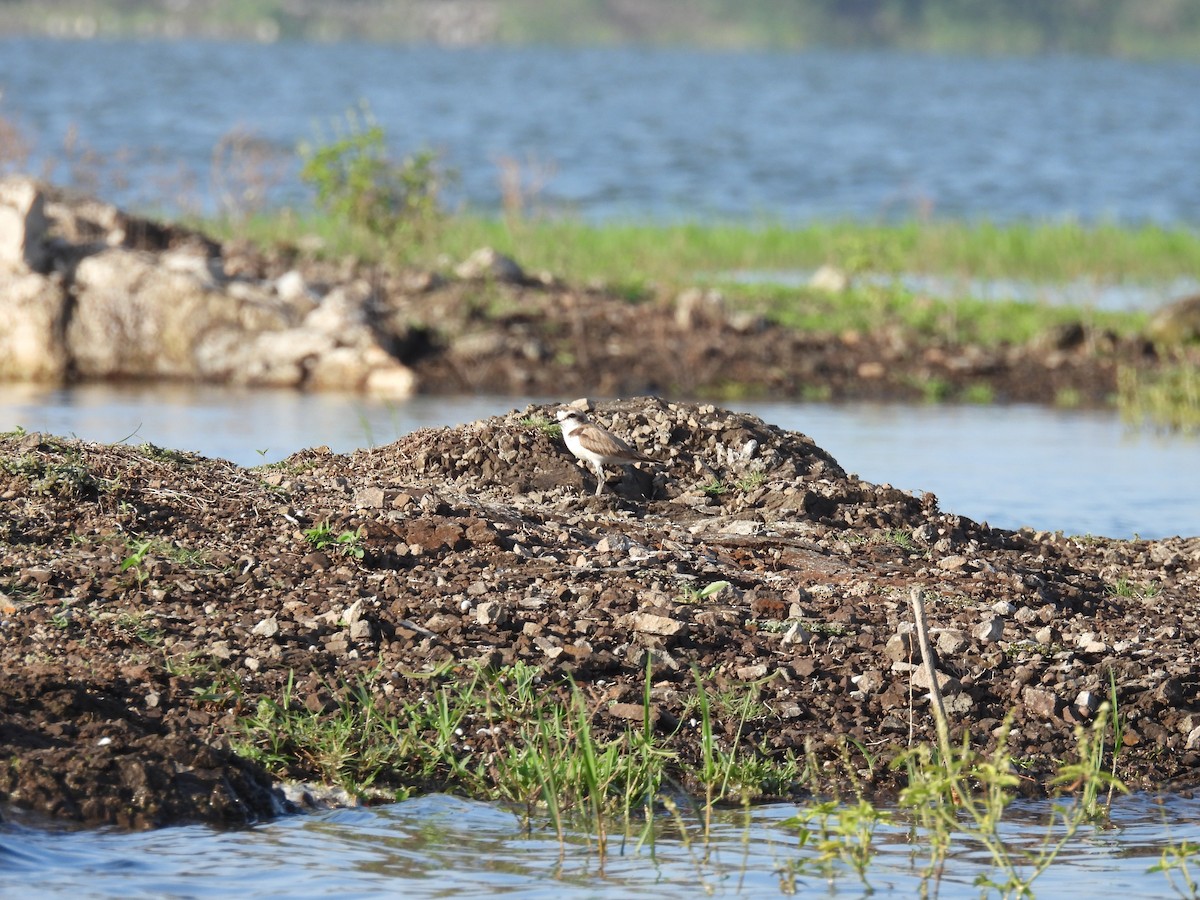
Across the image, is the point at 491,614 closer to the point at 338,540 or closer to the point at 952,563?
the point at 338,540

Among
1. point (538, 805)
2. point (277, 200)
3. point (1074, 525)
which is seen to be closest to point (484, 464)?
point (538, 805)

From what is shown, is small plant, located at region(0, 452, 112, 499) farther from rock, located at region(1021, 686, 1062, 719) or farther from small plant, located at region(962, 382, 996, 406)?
small plant, located at region(962, 382, 996, 406)

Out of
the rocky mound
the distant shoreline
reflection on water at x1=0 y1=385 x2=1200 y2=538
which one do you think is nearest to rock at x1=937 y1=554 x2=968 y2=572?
reflection on water at x1=0 y1=385 x2=1200 y2=538

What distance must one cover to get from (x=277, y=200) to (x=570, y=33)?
14468cm

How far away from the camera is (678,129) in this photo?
59.5 m

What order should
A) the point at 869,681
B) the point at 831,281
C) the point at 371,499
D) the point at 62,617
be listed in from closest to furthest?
the point at 62,617
the point at 869,681
the point at 371,499
the point at 831,281

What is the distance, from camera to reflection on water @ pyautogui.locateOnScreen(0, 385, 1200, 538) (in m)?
12.7

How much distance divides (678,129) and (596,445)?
51757 millimetres

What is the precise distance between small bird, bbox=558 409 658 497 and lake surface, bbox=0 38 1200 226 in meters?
12.4

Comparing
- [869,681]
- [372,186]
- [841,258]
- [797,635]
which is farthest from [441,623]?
[841,258]

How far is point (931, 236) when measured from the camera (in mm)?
26203

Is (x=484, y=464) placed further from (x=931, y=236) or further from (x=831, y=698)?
(x=931, y=236)

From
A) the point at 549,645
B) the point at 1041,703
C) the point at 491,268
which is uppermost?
the point at 491,268

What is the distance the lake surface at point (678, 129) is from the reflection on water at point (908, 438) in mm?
5049
